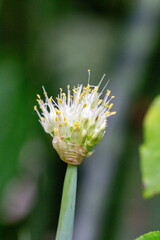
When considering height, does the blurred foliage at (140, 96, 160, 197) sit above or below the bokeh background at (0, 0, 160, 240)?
above

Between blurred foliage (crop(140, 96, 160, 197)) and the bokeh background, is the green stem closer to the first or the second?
blurred foliage (crop(140, 96, 160, 197))

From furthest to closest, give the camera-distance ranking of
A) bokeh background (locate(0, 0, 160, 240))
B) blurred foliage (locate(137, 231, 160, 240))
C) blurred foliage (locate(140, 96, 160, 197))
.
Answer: bokeh background (locate(0, 0, 160, 240)), blurred foliage (locate(140, 96, 160, 197)), blurred foliage (locate(137, 231, 160, 240))

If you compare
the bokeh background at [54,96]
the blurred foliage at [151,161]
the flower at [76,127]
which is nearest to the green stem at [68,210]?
the flower at [76,127]

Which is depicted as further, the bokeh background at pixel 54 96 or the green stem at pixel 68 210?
the bokeh background at pixel 54 96

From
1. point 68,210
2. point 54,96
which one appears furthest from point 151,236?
point 54,96

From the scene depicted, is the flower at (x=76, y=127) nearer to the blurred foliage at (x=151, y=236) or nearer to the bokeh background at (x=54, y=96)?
the blurred foliage at (x=151, y=236)

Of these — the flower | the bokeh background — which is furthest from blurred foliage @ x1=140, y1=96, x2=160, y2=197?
the bokeh background

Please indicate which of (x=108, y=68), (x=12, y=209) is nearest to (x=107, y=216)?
(x=12, y=209)

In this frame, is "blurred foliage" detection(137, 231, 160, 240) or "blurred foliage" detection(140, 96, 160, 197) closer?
"blurred foliage" detection(137, 231, 160, 240)
